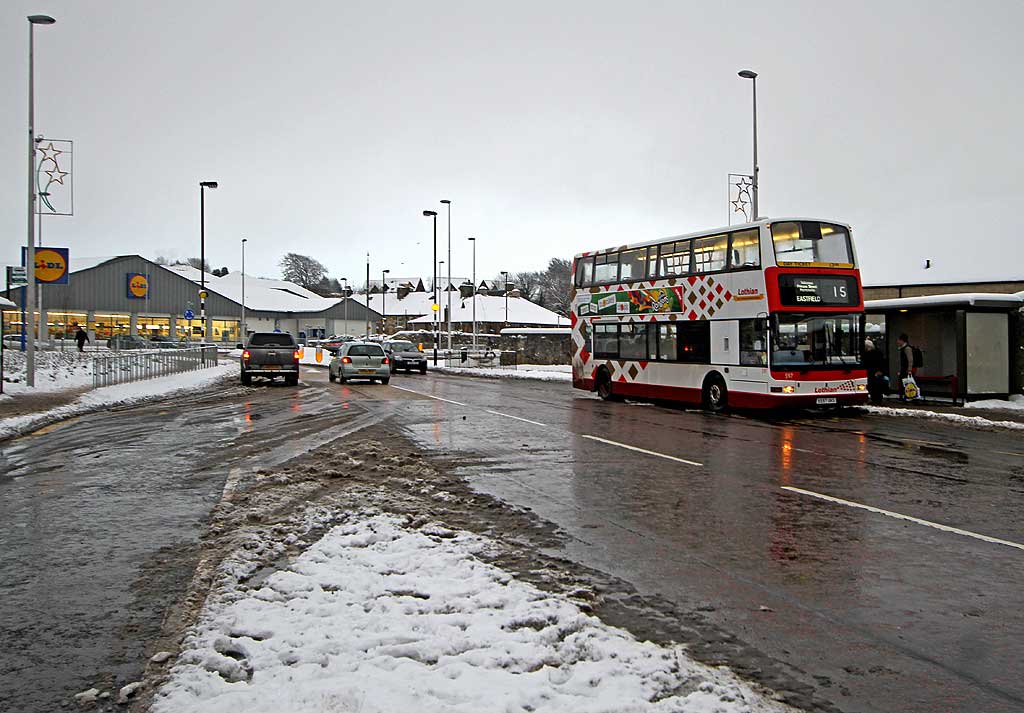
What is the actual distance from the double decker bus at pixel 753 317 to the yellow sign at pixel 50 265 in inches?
757

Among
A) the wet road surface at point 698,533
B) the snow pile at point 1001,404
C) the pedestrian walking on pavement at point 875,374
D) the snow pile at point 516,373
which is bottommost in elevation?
the wet road surface at point 698,533

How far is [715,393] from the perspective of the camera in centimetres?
1995

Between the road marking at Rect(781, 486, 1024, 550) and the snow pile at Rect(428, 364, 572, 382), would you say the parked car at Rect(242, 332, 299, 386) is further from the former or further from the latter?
the road marking at Rect(781, 486, 1024, 550)

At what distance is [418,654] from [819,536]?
4.27 metres

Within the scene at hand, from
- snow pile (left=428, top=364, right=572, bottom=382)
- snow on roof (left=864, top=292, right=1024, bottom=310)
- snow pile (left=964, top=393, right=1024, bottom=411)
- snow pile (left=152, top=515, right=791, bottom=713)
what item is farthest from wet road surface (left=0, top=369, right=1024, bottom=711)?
snow pile (left=428, top=364, right=572, bottom=382)

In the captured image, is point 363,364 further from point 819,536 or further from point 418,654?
point 418,654

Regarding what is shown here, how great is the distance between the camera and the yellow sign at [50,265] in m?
27.4

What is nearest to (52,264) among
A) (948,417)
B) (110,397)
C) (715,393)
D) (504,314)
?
(110,397)

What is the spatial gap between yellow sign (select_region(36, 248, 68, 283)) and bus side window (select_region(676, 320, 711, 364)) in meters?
20.6

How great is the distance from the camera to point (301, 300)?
4171 inches

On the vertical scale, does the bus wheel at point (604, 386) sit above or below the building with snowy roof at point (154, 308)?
below

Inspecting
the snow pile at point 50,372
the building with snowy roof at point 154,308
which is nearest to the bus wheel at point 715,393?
the snow pile at point 50,372

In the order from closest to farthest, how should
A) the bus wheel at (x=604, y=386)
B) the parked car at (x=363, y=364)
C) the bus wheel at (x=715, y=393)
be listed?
the bus wheel at (x=715, y=393) < the bus wheel at (x=604, y=386) < the parked car at (x=363, y=364)

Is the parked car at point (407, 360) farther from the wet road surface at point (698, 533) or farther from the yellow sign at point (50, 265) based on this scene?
the wet road surface at point (698, 533)
